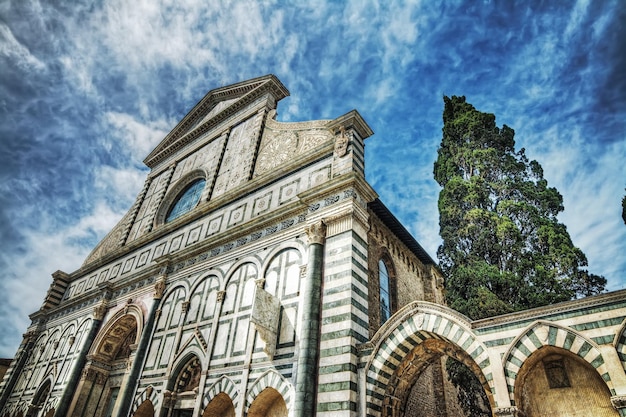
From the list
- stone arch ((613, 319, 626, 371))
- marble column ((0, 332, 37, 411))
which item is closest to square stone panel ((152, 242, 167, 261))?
marble column ((0, 332, 37, 411))

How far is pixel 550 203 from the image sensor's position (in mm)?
13547

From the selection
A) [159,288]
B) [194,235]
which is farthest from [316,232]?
[159,288]

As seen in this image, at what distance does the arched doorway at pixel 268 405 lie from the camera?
952 cm

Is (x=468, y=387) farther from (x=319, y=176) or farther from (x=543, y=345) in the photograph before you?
(x=319, y=176)

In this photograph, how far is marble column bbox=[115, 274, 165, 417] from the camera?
12789 millimetres

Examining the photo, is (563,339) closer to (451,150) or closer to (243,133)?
Answer: (451,150)

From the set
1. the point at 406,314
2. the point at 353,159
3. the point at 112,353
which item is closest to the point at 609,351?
the point at 406,314

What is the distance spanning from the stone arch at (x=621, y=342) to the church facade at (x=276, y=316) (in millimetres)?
19

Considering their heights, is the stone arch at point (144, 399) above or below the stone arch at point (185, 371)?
below

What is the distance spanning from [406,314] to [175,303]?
9.22 meters

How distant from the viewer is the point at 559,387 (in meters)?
7.27

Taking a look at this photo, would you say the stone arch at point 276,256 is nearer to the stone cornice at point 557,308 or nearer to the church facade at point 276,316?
the church facade at point 276,316

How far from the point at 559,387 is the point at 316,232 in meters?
6.32

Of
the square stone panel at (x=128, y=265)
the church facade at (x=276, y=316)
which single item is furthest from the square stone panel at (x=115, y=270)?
the square stone panel at (x=128, y=265)
